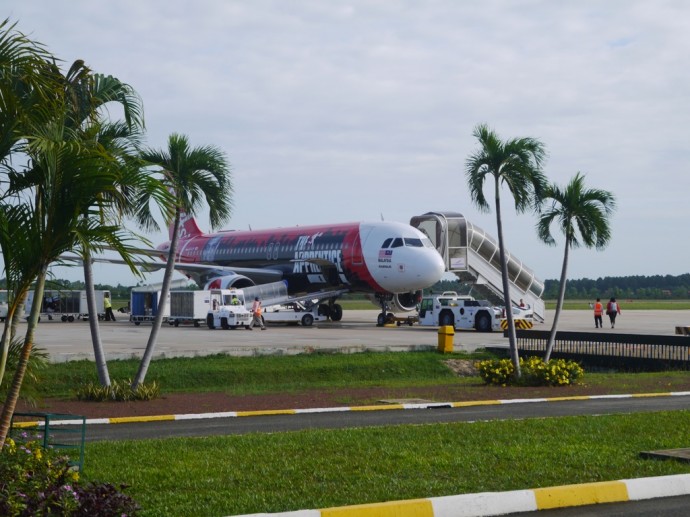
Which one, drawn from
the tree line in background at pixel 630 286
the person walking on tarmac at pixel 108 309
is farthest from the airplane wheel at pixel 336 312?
the tree line in background at pixel 630 286

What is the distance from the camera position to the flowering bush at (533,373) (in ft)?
71.4

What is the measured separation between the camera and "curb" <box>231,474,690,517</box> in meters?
8.04

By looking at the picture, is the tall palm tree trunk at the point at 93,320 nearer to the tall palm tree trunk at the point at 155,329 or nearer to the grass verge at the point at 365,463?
the tall palm tree trunk at the point at 155,329

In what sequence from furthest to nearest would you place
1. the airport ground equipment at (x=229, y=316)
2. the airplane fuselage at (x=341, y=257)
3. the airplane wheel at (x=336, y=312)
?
1. the airplane wheel at (x=336, y=312)
2. the airplane fuselage at (x=341, y=257)
3. the airport ground equipment at (x=229, y=316)

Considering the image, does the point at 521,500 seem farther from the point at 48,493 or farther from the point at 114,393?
the point at 114,393

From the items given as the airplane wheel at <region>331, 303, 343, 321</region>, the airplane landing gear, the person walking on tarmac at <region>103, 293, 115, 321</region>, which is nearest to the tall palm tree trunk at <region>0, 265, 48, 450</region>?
the airplane landing gear

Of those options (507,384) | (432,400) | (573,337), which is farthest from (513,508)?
(573,337)

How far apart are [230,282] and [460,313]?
11.2 metres

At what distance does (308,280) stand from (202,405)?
104 ft

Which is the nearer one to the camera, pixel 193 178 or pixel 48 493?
pixel 48 493

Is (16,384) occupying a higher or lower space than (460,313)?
lower

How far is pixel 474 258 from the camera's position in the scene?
4847cm

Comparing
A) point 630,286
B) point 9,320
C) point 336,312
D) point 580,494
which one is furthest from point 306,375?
point 630,286

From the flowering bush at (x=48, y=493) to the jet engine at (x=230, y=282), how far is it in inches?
1586
